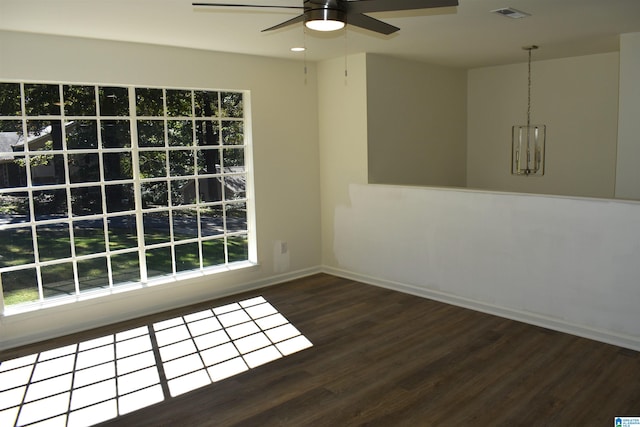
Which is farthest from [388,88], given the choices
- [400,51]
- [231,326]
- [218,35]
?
[231,326]

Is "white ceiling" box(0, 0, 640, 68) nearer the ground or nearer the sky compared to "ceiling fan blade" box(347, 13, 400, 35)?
nearer the sky

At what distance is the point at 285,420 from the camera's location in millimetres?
3014

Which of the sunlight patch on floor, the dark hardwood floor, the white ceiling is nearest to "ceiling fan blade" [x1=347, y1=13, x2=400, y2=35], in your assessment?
the white ceiling

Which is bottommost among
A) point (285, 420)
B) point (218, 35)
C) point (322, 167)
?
point (285, 420)

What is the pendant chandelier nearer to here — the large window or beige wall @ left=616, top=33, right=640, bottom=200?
beige wall @ left=616, top=33, right=640, bottom=200

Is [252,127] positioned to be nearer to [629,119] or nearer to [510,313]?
[510,313]

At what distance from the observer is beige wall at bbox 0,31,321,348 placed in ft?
14.0

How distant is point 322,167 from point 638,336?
364 cm

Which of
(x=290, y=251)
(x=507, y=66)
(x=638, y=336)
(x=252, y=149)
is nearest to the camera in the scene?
(x=638, y=336)

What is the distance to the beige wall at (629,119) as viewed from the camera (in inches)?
183

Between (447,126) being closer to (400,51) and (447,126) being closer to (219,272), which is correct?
(400,51)

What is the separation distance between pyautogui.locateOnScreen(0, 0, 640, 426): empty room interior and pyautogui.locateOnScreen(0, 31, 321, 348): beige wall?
22mm

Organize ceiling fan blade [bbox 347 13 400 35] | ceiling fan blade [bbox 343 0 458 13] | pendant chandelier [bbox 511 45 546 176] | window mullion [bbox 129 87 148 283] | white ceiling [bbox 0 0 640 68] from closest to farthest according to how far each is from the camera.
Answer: ceiling fan blade [bbox 343 0 458 13], ceiling fan blade [bbox 347 13 400 35], white ceiling [bbox 0 0 640 68], window mullion [bbox 129 87 148 283], pendant chandelier [bbox 511 45 546 176]

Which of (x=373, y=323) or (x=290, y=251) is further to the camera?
(x=290, y=251)
